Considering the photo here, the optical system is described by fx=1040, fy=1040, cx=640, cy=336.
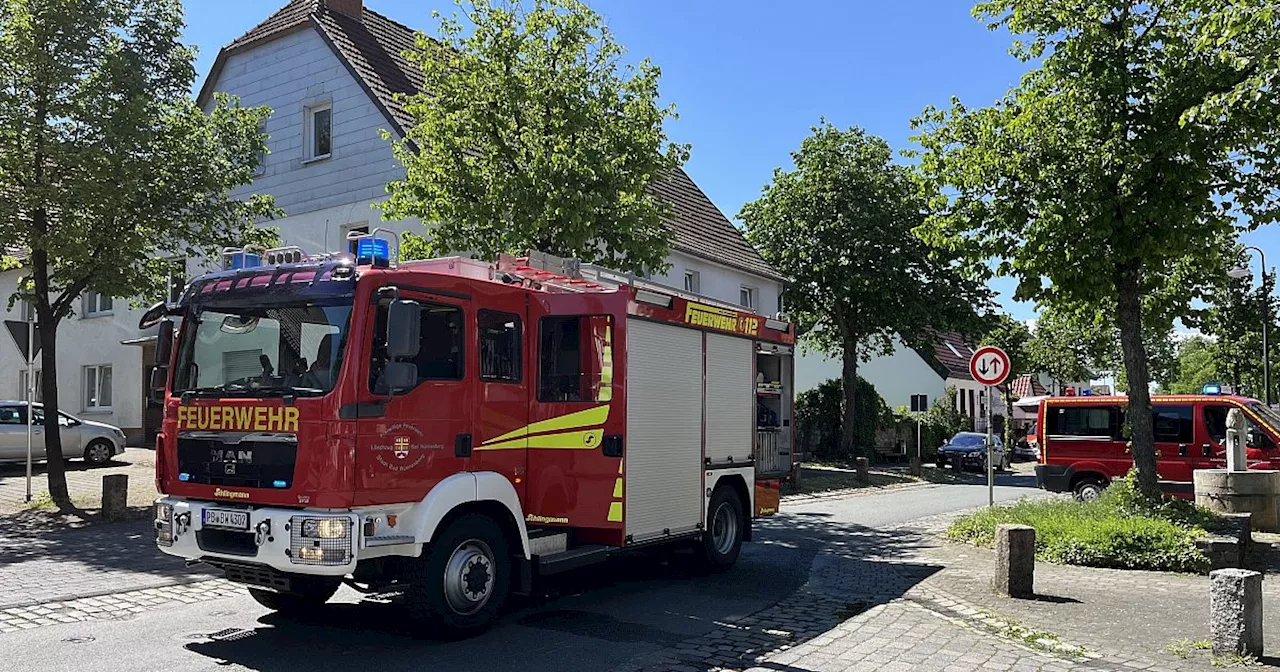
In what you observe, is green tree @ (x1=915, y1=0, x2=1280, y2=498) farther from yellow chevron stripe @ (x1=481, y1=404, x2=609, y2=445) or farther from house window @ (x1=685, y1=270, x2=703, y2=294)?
house window @ (x1=685, y1=270, x2=703, y2=294)

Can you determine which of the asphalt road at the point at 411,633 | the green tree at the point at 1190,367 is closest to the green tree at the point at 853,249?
the asphalt road at the point at 411,633

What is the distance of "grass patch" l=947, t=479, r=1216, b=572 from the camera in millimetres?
11203

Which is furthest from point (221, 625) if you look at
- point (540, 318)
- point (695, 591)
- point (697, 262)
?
point (697, 262)

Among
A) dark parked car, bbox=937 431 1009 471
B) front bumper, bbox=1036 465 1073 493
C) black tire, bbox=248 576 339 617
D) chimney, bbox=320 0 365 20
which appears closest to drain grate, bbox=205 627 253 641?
black tire, bbox=248 576 339 617

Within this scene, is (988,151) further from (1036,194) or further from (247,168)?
(247,168)

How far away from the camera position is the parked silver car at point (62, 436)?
20.5 meters

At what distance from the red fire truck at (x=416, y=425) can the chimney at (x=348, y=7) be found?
57.8 ft

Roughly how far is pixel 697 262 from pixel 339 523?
22.3 m

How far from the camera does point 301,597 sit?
8.55 m

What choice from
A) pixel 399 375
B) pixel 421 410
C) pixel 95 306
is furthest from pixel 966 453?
pixel 399 375

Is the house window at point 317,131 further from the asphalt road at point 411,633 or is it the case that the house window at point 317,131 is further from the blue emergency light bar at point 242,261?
the blue emergency light bar at point 242,261

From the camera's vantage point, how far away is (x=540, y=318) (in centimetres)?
884

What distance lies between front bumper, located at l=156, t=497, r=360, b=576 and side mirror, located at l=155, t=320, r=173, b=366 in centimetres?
146

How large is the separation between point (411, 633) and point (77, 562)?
17.8 ft
